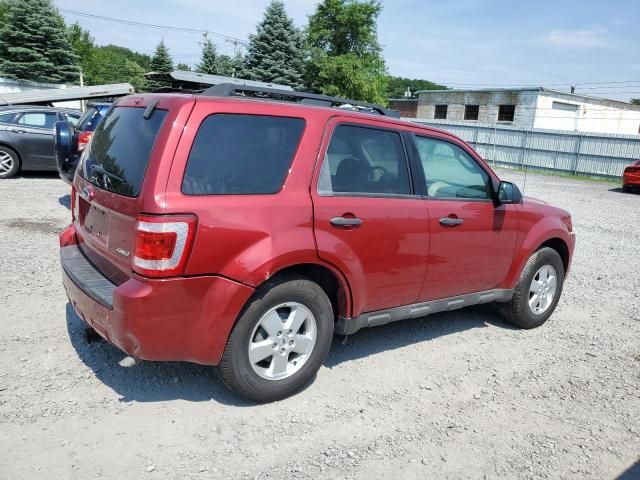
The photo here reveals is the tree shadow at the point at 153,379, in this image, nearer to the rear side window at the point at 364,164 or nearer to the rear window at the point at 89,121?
the rear side window at the point at 364,164

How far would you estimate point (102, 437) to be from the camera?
294cm

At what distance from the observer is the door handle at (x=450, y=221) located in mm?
4020

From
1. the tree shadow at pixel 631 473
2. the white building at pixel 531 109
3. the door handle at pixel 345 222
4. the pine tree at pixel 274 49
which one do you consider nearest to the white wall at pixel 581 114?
the white building at pixel 531 109

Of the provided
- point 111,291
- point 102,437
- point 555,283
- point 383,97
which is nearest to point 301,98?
point 111,291

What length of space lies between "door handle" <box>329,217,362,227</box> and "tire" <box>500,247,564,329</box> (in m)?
2.15

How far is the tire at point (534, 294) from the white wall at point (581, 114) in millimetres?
36751

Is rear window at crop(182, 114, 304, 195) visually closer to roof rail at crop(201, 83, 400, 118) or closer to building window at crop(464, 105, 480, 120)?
roof rail at crop(201, 83, 400, 118)

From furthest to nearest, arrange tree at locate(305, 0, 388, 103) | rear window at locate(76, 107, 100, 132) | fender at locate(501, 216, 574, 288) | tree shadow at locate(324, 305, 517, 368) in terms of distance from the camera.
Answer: tree at locate(305, 0, 388, 103), rear window at locate(76, 107, 100, 132), fender at locate(501, 216, 574, 288), tree shadow at locate(324, 305, 517, 368)

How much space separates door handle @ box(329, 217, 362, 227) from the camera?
337 cm

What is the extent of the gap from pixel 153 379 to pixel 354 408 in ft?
4.50

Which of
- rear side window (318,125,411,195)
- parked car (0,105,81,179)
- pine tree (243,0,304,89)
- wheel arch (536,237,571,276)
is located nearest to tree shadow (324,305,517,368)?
wheel arch (536,237,571,276)

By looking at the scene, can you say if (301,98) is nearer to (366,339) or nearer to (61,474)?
(366,339)

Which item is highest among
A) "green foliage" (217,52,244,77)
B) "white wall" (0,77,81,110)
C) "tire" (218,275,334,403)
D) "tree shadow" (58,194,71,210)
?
"green foliage" (217,52,244,77)

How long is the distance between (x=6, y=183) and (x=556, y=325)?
10.7 meters
